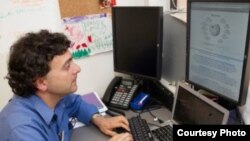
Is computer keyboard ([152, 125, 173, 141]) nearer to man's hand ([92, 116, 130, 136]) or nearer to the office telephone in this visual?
man's hand ([92, 116, 130, 136])

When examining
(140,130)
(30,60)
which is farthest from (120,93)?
(30,60)

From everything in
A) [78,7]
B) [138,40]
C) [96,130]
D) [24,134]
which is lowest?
[96,130]

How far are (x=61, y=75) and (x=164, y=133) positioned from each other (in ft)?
1.75

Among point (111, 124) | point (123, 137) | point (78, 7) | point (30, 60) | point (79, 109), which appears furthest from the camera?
point (78, 7)

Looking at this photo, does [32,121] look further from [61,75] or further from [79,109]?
[79,109]

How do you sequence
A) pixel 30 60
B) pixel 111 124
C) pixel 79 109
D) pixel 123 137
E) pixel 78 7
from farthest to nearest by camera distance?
pixel 78 7, pixel 79 109, pixel 111 124, pixel 123 137, pixel 30 60

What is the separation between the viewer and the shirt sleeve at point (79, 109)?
155 cm

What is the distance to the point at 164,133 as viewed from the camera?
132cm

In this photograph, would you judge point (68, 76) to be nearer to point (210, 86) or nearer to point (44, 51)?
point (44, 51)

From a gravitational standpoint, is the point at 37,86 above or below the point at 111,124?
above

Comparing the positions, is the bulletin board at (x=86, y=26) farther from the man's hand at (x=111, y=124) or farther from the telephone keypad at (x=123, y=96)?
the man's hand at (x=111, y=124)

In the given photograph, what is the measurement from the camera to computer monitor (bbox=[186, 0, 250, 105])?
3.25ft

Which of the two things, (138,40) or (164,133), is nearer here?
(164,133)

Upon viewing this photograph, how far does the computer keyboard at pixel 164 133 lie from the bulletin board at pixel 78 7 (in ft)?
2.64
